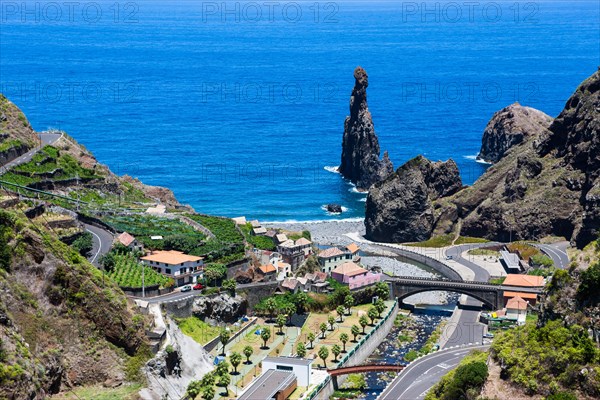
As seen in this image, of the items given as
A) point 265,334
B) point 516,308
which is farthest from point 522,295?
point 265,334

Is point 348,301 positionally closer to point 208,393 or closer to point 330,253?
Result: point 330,253

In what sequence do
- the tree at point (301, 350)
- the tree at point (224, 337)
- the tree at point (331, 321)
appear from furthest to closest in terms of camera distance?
the tree at point (331, 321)
the tree at point (224, 337)
the tree at point (301, 350)

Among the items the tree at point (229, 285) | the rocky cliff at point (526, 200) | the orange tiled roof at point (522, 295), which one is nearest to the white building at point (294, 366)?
the tree at point (229, 285)

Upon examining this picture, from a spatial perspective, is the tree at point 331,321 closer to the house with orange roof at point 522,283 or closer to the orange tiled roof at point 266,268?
the orange tiled roof at point 266,268

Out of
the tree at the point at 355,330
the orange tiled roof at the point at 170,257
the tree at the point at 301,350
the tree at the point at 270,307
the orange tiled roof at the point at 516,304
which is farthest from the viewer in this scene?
the orange tiled roof at the point at 516,304

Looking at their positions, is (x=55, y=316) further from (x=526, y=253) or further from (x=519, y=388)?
(x=526, y=253)

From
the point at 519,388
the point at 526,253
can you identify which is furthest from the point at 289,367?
the point at 526,253
